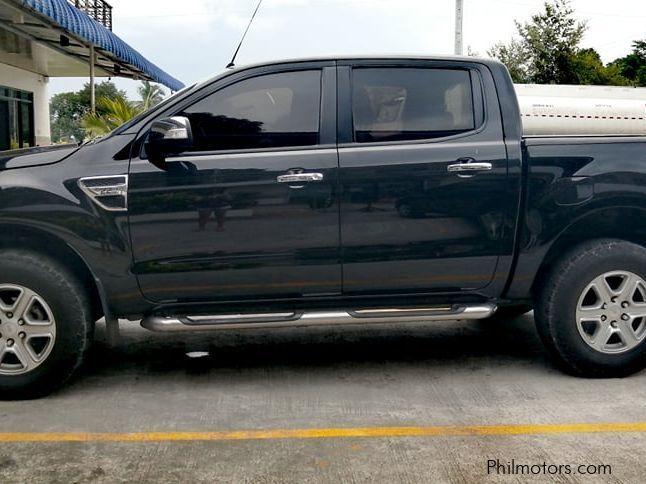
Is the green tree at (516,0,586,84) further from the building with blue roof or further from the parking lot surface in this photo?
the parking lot surface

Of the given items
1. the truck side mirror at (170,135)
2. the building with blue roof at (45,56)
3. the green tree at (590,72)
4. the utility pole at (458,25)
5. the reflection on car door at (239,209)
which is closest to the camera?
the truck side mirror at (170,135)

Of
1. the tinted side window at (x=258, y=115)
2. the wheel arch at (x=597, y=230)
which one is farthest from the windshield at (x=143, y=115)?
the wheel arch at (x=597, y=230)

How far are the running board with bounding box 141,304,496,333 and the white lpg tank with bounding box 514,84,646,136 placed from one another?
1984 millimetres

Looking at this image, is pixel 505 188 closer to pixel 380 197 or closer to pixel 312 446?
pixel 380 197

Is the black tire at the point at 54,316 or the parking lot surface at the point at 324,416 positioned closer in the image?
the parking lot surface at the point at 324,416

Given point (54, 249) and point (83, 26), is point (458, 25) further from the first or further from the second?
point (54, 249)

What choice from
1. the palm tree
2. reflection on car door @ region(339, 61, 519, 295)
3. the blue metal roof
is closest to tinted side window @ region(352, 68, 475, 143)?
reflection on car door @ region(339, 61, 519, 295)

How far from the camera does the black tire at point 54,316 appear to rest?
4.49m

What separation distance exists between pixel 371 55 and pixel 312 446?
2443 mm

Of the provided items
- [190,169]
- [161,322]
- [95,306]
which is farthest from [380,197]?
[95,306]

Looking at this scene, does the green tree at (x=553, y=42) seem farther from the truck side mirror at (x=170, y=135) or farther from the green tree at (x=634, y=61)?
the truck side mirror at (x=170, y=135)

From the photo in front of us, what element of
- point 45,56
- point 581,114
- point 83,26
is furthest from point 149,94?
point 581,114

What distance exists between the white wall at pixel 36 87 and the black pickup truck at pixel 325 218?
1803cm

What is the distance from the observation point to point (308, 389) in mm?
4801
